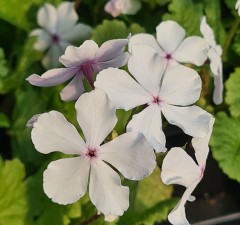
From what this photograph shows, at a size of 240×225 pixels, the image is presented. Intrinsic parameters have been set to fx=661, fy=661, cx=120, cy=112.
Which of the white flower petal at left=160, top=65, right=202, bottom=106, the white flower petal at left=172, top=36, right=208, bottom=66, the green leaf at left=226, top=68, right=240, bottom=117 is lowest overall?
the green leaf at left=226, top=68, right=240, bottom=117

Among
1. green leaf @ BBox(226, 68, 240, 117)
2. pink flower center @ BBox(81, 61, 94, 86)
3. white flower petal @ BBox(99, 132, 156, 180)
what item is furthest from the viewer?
green leaf @ BBox(226, 68, 240, 117)

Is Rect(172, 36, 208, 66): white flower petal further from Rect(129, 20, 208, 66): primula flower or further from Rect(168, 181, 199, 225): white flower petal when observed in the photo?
Rect(168, 181, 199, 225): white flower petal

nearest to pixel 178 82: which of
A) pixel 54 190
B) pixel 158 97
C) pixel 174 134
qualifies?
pixel 158 97

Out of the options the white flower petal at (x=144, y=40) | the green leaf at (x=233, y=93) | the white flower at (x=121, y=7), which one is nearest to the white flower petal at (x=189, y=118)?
the white flower petal at (x=144, y=40)

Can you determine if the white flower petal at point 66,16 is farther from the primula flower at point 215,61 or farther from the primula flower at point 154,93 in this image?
the primula flower at point 154,93

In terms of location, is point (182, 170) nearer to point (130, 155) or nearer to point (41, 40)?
point (130, 155)

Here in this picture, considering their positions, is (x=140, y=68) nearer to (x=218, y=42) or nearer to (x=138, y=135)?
(x=138, y=135)

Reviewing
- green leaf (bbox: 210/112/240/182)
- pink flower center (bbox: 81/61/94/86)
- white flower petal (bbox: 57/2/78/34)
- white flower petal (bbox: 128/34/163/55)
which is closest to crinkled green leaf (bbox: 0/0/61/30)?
white flower petal (bbox: 57/2/78/34)
